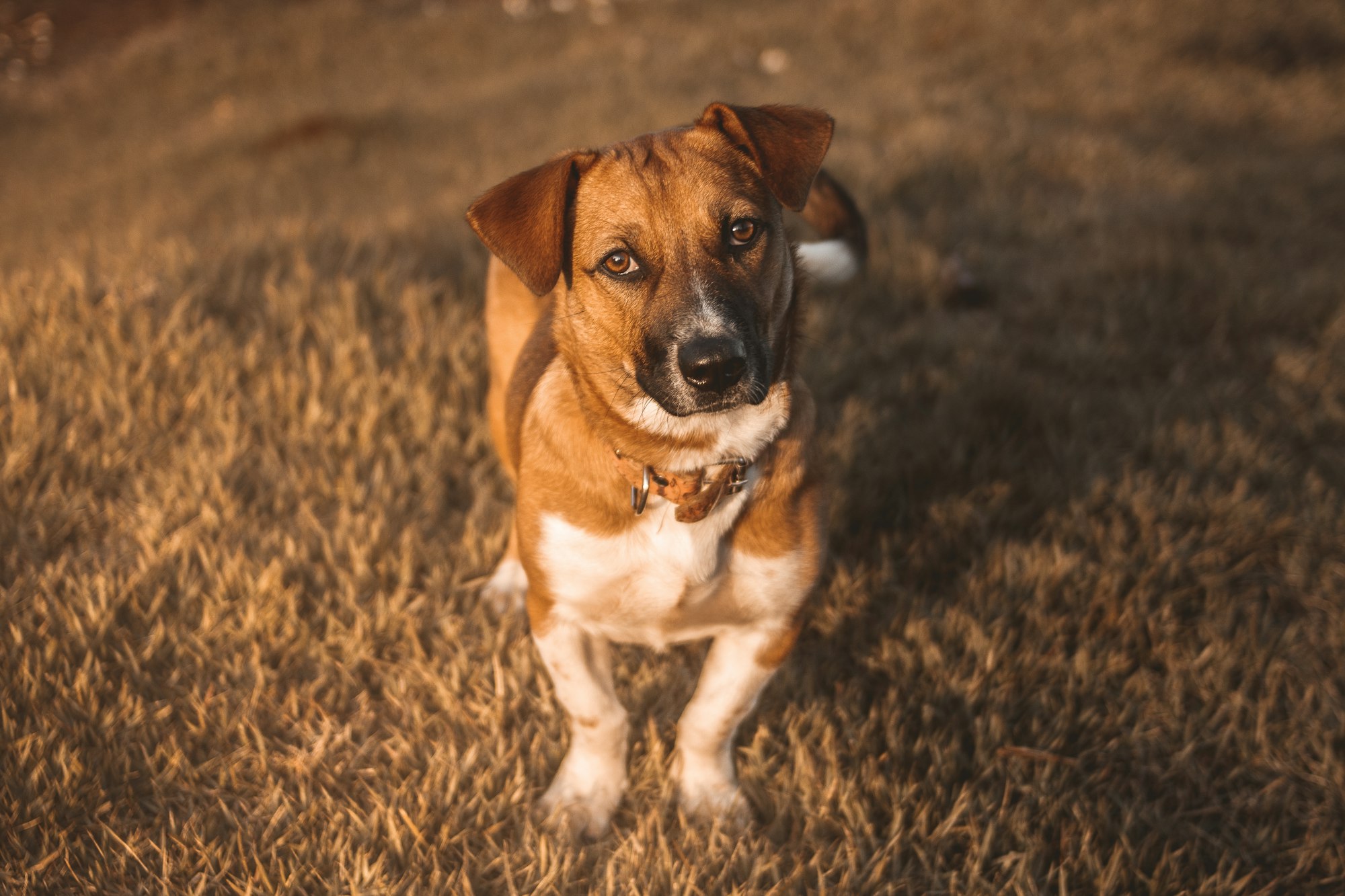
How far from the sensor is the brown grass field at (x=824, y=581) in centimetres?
237

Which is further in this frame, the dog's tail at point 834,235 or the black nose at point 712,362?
the dog's tail at point 834,235

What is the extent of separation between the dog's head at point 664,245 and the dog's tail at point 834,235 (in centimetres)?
42

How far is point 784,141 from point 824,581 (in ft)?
5.34

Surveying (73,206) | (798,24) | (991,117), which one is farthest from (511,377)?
(798,24)

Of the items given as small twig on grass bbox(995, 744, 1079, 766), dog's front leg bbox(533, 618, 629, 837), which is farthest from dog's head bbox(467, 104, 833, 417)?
small twig on grass bbox(995, 744, 1079, 766)

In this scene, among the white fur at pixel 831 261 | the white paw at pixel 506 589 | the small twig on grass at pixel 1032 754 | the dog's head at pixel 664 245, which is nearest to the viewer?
the dog's head at pixel 664 245

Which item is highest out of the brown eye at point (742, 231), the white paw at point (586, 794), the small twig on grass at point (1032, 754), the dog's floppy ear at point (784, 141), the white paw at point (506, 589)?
the dog's floppy ear at point (784, 141)

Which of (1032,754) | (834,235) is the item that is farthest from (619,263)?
(1032,754)

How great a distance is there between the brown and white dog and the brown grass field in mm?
290

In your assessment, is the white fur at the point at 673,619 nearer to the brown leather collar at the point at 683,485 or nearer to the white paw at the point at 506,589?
the brown leather collar at the point at 683,485

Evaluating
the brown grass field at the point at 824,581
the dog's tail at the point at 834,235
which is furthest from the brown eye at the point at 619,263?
the brown grass field at the point at 824,581

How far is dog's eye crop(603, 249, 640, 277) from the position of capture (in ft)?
7.68

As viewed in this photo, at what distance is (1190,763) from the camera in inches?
104

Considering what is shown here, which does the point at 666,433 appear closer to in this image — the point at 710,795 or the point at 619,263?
the point at 619,263
